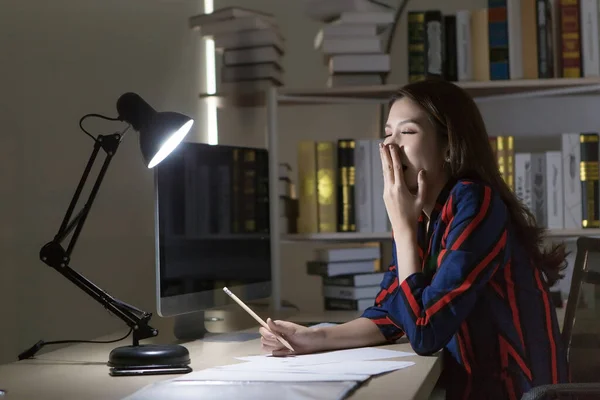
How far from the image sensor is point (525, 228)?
1673mm

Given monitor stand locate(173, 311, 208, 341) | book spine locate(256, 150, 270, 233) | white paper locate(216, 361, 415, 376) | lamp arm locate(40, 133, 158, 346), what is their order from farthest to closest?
book spine locate(256, 150, 270, 233)
monitor stand locate(173, 311, 208, 341)
lamp arm locate(40, 133, 158, 346)
white paper locate(216, 361, 415, 376)

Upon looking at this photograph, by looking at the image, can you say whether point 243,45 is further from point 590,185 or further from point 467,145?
point 467,145

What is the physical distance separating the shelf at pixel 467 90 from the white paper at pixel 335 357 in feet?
3.61

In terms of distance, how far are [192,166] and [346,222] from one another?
88cm

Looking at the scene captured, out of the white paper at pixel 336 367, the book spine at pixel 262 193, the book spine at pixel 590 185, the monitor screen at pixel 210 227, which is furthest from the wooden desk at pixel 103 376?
the book spine at pixel 590 185

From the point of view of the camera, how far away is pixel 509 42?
2.72m

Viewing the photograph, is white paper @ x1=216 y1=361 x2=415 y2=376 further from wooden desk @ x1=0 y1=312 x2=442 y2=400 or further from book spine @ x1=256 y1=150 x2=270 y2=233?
book spine @ x1=256 y1=150 x2=270 y2=233

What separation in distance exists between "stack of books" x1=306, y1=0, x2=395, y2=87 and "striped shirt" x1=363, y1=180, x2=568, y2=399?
1.10 m

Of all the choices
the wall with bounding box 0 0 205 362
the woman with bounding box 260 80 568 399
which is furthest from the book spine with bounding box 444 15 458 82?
the woman with bounding box 260 80 568 399

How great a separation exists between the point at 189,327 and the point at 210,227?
0.24 meters

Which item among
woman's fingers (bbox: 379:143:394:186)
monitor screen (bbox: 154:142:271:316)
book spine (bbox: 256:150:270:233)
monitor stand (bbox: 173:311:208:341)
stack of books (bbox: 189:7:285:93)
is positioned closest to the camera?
woman's fingers (bbox: 379:143:394:186)

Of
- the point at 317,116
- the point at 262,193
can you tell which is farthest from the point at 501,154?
the point at 262,193

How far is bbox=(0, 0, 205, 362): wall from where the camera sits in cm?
193

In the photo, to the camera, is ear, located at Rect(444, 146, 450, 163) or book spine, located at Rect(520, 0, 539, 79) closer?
ear, located at Rect(444, 146, 450, 163)
